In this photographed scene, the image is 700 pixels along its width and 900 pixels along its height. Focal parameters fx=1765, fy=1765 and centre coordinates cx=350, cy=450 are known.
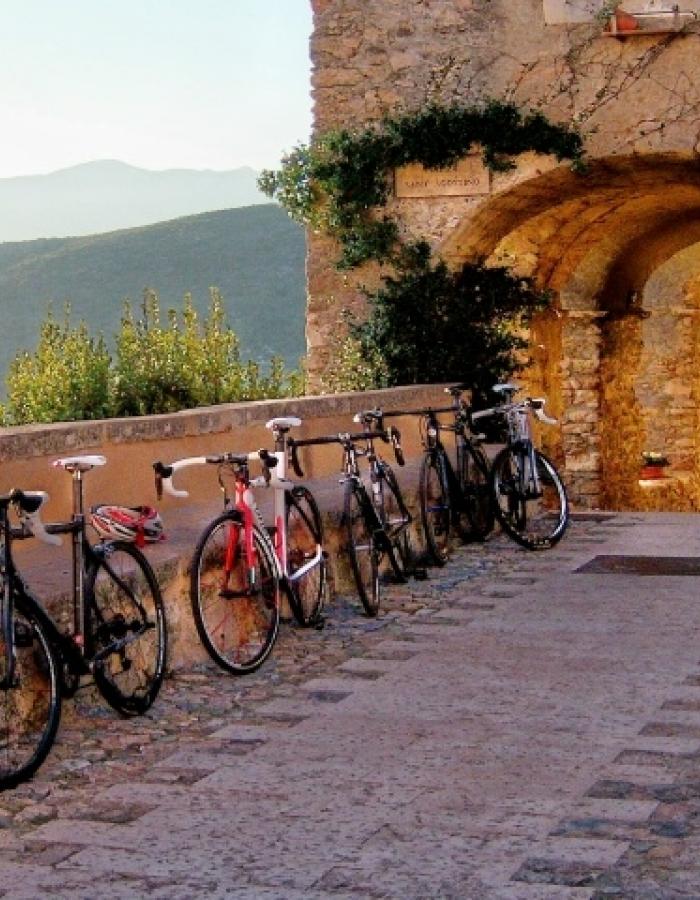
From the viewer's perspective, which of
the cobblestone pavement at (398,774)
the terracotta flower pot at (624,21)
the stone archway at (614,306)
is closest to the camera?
the cobblestone pavement at (398,774)

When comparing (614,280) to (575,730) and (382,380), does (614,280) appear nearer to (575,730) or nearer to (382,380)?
(382,380)

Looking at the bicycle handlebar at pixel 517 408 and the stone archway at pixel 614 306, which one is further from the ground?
the stone archway at pixel 614 306

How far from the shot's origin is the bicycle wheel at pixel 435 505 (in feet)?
32.9

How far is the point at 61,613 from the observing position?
604cm

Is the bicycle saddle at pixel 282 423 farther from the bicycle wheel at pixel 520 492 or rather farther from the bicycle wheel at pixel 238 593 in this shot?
the bicycle wheel at pixel 520 492

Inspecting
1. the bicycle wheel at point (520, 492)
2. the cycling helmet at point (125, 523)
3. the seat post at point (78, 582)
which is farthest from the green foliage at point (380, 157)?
the seat post at point (78, 582)

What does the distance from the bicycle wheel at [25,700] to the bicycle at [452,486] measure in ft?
14.8

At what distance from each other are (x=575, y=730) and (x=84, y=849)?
196 centimetres

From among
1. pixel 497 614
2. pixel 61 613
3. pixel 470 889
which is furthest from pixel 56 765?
pixel 497 614

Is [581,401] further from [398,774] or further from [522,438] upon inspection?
[398,774]

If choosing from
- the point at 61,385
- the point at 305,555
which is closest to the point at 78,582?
the point at 305,555

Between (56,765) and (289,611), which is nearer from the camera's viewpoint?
(56,765)

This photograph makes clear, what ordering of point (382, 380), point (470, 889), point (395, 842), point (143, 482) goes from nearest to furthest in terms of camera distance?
point (470, 889)
point (395, 842)
point (143, 482)
point (382, 380)

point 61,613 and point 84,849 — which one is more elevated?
point 61,613
